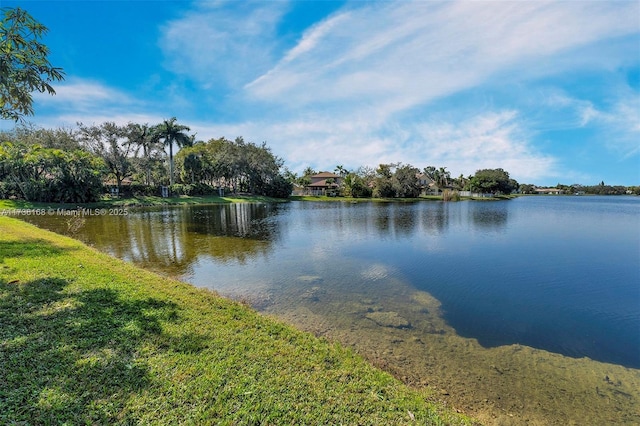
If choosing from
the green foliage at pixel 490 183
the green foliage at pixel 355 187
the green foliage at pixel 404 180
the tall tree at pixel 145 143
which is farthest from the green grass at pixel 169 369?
the green foliage at pixel 490 183

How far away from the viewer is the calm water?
7.46 metres

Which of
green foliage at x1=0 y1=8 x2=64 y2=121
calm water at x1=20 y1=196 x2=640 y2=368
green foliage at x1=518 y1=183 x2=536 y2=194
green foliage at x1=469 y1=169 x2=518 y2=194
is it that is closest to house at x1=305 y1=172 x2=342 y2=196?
green foliage at x1=469 y1=169 x2=518 y2=194

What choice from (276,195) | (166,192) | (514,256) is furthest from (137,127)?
(514,256)

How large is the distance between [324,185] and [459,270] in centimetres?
7257

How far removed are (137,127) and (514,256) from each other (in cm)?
5787

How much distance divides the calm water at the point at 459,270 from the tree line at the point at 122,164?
69.6 feet

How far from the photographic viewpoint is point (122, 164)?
1927 inches

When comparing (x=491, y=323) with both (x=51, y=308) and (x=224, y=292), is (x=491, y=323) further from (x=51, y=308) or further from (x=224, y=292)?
(x=51, y=308)

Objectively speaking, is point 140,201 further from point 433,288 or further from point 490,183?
point 490,183

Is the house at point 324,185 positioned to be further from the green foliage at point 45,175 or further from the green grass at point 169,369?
the green grass at point 169,369

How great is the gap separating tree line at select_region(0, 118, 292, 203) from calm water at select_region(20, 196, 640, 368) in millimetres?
21202

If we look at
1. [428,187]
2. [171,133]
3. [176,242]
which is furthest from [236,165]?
[428,187]

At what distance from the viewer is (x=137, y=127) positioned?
2026 inches

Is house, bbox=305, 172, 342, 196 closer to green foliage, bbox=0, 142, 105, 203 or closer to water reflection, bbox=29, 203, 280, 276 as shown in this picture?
green foliage, bbox=0, 142, 105, 203
